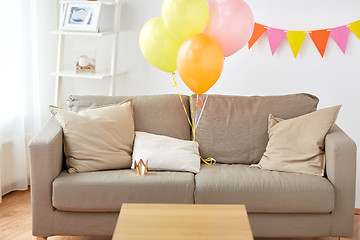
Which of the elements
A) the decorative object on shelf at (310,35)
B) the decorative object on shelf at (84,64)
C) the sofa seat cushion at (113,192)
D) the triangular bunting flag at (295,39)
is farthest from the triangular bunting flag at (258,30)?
the sofa seat cushion at (113,192)

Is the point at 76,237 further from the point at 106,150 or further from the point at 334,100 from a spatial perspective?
the point at 334,100

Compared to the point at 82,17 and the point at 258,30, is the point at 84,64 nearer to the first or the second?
the point at 82,17

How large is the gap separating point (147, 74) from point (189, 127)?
84cm

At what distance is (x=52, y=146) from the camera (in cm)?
309

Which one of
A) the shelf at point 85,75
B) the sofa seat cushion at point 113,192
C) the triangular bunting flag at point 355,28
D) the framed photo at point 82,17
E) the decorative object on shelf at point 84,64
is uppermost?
the triangular bunting flag at point 355,28

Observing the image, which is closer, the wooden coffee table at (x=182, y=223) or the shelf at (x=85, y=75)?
the wooden coffee table at (x=182, y=223)

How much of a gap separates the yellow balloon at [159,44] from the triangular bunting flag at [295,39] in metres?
1.15

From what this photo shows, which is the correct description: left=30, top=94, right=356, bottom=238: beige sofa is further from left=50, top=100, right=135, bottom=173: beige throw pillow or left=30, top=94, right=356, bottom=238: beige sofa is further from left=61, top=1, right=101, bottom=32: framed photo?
left=61, top=1, right=101, bottom=32: framed photo

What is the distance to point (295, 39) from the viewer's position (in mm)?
3947

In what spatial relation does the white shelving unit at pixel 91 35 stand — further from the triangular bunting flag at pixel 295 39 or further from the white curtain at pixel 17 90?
the triangular bunting flag at pixel 295 39

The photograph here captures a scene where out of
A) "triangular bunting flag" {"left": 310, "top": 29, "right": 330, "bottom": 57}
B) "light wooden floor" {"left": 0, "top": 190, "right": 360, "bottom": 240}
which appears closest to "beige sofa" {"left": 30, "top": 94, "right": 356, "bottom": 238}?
"light wooden floor" {"left": 0, "top": 190, "right": 360, "bottom": 240}

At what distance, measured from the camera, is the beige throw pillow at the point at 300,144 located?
3.24m

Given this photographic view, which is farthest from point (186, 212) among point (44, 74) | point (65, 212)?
point (44, 74)

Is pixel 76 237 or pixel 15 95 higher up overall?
pixel 15 95
